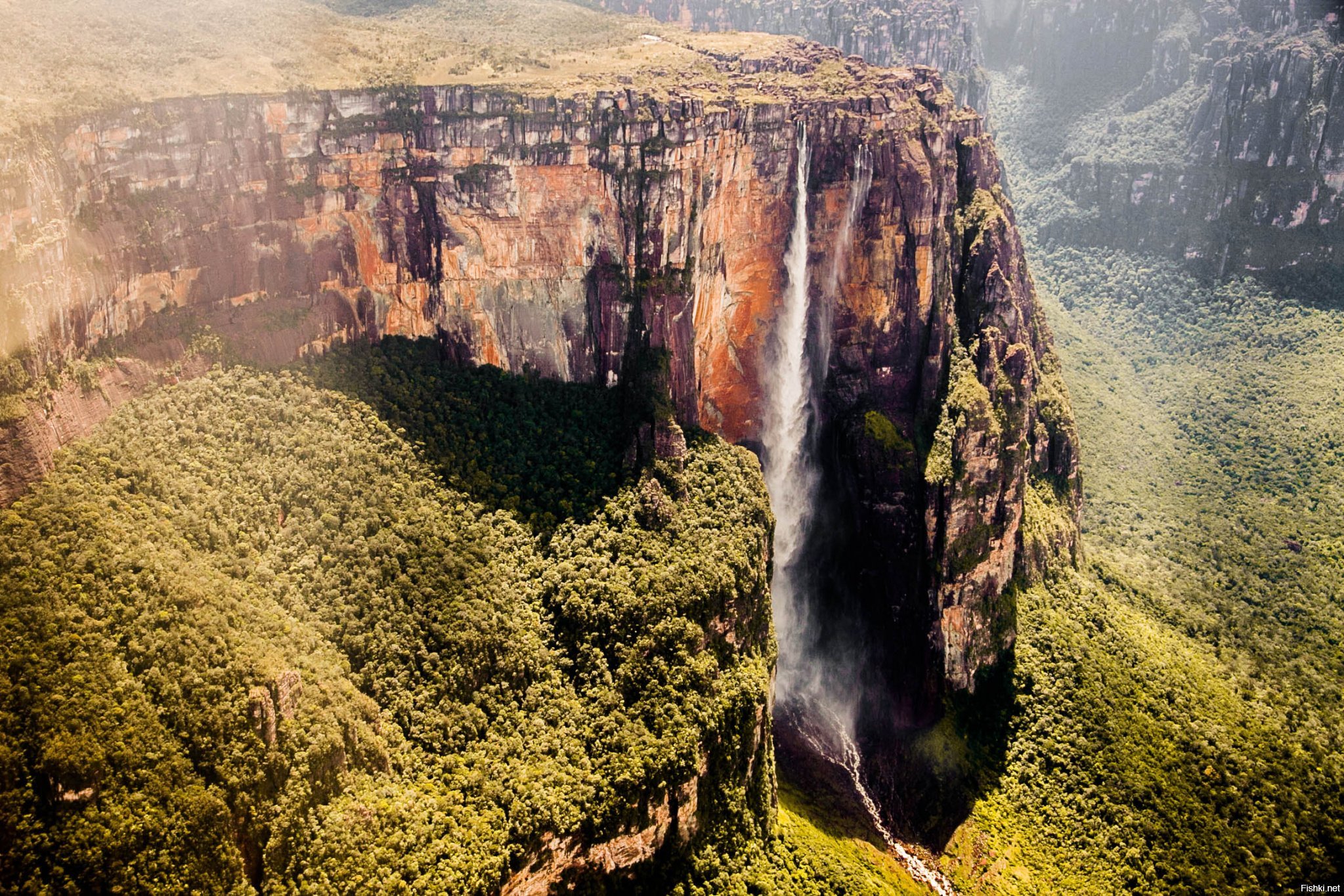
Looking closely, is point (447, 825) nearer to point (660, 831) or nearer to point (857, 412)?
point (660, 831)

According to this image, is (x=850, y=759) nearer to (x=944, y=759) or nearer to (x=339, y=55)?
(x=944, y=759)

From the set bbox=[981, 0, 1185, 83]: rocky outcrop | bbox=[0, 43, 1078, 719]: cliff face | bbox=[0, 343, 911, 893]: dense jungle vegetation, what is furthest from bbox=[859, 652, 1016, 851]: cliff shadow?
bbox=[981, 0, 1185, 83]: rocky outcrop

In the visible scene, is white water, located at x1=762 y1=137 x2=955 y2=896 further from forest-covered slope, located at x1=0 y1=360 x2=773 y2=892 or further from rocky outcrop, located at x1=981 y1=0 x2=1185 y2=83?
rocky outcrop, located at x1=981 y1=0 x2=1185 y2=83

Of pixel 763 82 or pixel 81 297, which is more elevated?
pixel 763 82

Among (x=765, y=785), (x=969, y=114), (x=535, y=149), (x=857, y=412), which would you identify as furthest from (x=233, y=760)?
(x=969, y=114)

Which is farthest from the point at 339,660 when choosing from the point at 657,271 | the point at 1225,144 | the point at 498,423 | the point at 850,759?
the point at 1225,144

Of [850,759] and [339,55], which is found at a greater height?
[339,55]

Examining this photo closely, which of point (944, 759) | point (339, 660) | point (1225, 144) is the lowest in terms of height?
point (944, 759)
